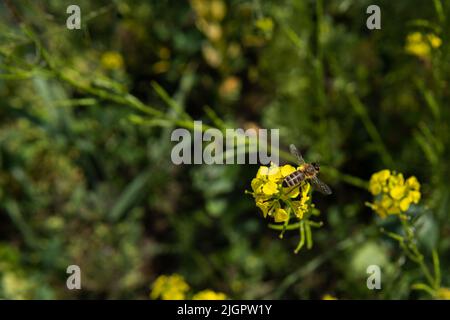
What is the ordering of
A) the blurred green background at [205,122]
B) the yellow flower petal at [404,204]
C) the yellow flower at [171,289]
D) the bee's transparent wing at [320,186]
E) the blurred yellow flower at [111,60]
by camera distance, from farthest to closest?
the blurred yellow flower at [111,60] → the blurred green background at [205,122] → the yellow flower at [171,289] → the yellow flower petal at [404,204] → the bee's transparent wing at [320,186]

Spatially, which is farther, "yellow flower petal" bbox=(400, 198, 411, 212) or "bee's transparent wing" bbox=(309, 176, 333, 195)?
"yellow flower petal" bbox=(400, 198, 411, 212)

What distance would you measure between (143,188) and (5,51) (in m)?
1.03

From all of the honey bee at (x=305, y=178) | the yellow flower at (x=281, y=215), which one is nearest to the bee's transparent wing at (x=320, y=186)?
the honey bee at (x=305, y=178)

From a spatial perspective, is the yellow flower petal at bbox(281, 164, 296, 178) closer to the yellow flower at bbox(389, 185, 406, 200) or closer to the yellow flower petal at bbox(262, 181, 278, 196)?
the yellow flower petal at bbox(262, 181, 278, 196)

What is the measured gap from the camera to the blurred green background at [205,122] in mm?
2453

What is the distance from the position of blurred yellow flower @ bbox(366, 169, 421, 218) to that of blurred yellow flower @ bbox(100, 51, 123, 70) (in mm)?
1669

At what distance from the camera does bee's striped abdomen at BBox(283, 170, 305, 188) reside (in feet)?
4.33

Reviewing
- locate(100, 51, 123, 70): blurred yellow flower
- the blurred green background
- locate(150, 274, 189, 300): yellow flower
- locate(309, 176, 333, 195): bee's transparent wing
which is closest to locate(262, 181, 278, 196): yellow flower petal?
locate(309, 176, 333, 195): bee's transparent wing

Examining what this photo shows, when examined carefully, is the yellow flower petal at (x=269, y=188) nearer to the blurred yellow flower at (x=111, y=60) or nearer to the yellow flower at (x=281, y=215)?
the yellow flower at (x=281, y=215)

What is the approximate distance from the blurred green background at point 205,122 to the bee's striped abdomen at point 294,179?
1026 mm

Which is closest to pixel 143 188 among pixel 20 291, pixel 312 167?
pixel 20 291

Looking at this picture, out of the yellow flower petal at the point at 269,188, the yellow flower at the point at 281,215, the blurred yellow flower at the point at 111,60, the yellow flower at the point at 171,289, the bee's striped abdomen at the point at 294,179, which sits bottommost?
the yellow flower at the point at 171,289

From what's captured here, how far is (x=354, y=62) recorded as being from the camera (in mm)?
2689

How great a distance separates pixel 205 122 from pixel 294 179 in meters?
1.44
